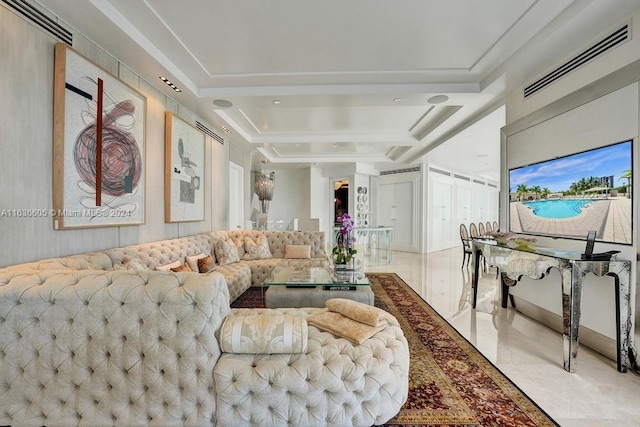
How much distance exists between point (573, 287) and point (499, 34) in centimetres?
240

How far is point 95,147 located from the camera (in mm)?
2443

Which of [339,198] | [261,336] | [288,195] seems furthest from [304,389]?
[288,195]

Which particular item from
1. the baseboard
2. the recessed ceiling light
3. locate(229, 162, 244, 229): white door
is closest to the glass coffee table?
the baseboard

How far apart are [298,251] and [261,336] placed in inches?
134

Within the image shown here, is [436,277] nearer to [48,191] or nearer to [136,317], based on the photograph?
[136,317]

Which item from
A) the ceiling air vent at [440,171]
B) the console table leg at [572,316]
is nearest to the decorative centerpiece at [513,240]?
the console table leg at [572,316]

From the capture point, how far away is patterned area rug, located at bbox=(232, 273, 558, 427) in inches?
65.0

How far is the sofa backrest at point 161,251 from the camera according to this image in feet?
8.40

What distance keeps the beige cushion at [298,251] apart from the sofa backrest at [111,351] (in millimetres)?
3443

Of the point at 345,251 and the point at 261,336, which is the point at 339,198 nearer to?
the point at 345,251

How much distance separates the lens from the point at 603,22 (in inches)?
88.7

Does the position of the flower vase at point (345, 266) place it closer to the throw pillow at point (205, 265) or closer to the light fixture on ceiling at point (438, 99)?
the throw pillow at point (205, 265)

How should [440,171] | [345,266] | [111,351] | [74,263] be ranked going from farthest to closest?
[440,171], [345,266], [74,263], [111,351]

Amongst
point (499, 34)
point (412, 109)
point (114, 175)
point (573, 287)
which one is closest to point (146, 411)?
point (114, 175)
